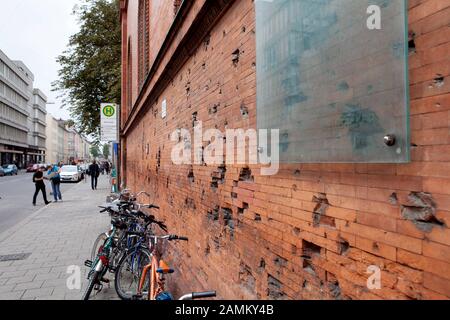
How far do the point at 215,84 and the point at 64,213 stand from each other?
11520 millimetres

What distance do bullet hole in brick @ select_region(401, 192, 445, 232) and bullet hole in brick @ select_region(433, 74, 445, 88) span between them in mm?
424

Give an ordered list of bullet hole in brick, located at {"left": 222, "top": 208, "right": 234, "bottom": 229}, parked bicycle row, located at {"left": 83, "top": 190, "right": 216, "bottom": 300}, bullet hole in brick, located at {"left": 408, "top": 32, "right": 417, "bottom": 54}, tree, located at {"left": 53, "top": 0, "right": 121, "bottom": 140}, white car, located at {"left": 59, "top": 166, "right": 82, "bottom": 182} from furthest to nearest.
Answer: white car, located at {"left": 59, "top": 166, "right": 82, "bottom": 182}, tree, located at {"left": 53, "top": 0, "right": 121, "bottom": 140}, parked bicycle row, located at {"left": 83, "top": 190, "right": 216, "bottom": 300}, bullet hole in brick, located at {"left": 222, "top": 208, "right": 234, "bottom": 229}, bullet hole in brick, located at {"left": 408, "top": 32, "right": 417, "bottom": 54}

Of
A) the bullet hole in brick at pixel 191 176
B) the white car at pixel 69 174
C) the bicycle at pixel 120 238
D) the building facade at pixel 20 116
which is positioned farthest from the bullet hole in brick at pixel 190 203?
the building facade at pixel 20 116

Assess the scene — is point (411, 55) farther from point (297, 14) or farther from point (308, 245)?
point (308, 245)

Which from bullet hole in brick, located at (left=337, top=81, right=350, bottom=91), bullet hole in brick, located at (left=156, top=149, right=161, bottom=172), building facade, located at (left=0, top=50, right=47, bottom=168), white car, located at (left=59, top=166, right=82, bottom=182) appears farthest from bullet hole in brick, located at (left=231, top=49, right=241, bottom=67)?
building facade, located at (left=0, top=50, right=47, bottom=168)

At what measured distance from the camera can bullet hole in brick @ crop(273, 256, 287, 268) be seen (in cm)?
248

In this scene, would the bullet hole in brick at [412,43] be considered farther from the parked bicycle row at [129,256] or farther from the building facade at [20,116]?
the building facade at [20,116]

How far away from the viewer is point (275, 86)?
2.53 m

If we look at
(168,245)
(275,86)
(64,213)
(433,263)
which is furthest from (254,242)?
(64,213)

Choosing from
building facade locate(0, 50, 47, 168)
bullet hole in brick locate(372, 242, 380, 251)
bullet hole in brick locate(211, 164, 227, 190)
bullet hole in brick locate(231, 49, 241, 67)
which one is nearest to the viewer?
bullet hole in brick locate(372, 242, 380, 251)

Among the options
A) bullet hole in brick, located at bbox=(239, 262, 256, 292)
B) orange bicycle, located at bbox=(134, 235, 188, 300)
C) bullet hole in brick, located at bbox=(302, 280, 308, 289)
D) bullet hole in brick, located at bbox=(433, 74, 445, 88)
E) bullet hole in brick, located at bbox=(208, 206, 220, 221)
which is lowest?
orange bicycle, located at bbox=(134, 235, 188, 300)

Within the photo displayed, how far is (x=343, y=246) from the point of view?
1937mm

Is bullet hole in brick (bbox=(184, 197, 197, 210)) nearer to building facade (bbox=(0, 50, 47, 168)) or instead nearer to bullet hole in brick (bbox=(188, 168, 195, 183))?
bullet hole in brick (bbox=(188, 168, 195, 183))

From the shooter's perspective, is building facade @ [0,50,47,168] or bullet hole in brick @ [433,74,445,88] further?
building facade @ [0,50,47,168]
